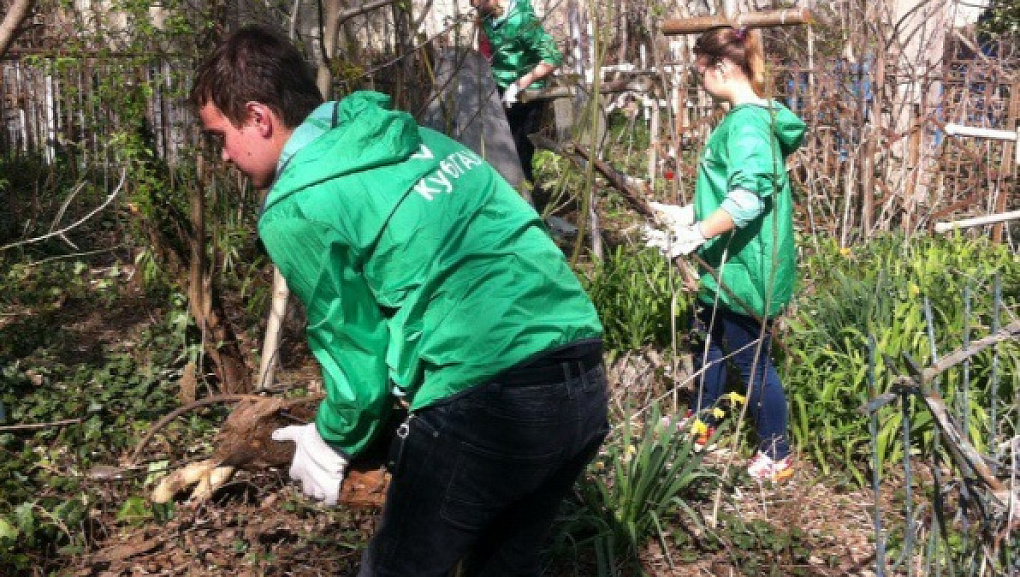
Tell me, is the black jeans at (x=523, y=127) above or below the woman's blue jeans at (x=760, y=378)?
above

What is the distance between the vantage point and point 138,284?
4988mm

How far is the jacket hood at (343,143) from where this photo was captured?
1740mm

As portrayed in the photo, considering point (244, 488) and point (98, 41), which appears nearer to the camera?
point (244, 488)

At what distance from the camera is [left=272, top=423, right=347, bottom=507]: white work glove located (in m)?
1.94

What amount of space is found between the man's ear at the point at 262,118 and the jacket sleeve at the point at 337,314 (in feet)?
0.60

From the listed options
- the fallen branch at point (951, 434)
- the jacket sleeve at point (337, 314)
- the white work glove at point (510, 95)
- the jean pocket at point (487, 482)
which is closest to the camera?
the fallen branch at point (951, 434)

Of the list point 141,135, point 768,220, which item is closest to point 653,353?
point 768,220

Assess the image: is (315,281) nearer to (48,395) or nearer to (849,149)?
(48,395)

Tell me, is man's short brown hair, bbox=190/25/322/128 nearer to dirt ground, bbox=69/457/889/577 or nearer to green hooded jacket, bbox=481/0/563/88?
dirt ground, bbox=69/457/889/577

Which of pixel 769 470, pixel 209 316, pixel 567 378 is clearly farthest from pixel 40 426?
pixel 769 470

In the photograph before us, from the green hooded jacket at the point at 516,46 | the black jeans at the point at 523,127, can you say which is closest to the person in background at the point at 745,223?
the green hooded jacket at the point at 516,46

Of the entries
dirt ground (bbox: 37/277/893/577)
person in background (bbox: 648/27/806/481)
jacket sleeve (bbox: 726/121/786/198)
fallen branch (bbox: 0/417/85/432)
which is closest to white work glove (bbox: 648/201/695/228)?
person in background (bbox: 648/27/806/481)

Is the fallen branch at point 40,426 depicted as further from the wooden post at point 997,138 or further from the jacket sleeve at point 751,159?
the wooden post at point 997,138

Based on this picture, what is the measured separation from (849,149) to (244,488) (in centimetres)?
393
